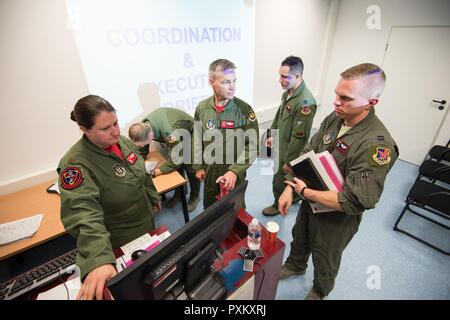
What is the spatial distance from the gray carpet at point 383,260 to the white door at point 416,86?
1.29 meters

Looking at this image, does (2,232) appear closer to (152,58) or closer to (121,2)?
(152,58)

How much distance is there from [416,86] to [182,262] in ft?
13.9

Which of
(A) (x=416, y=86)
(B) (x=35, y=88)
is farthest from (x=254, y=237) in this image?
(A) (x=416, y=86)

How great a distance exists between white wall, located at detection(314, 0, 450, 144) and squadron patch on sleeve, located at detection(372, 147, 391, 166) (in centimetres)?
320

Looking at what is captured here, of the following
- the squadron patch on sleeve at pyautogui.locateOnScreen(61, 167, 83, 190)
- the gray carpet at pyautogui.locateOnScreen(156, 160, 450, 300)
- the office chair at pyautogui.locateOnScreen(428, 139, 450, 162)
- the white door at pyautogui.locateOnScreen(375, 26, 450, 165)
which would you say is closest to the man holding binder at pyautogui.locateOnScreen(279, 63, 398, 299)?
the gray carpet at pyautogui.locateOnScreen(156, 160, 450, 300)

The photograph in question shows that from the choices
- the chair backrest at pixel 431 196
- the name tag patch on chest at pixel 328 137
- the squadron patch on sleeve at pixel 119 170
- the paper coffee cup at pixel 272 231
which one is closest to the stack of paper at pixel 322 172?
the name tag patch on chest at pixel 328 137

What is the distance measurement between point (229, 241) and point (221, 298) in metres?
0.41

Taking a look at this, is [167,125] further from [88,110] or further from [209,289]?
[209,289]

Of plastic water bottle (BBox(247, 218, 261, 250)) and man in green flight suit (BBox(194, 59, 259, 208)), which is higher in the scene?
man in green flight suit (BBox(194, 59, 259, 208))

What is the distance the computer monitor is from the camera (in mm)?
643

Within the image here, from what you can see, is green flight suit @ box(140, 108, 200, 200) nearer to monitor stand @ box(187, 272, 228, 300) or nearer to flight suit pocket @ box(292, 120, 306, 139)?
flight suit pocket @ box(292, 120, 306, 139)

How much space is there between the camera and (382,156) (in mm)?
1101

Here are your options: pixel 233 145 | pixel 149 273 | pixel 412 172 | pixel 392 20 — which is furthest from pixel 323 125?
pixel 392 20

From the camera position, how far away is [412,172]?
3.45m
